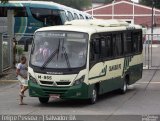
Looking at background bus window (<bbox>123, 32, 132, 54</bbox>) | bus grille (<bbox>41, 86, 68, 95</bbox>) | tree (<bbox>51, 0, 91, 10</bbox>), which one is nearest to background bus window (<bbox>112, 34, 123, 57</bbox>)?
background bus window (<bbox>123, 32, 132, 54</bbox>)

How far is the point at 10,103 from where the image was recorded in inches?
744

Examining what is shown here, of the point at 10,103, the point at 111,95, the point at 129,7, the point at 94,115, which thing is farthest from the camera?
the point at 129,7

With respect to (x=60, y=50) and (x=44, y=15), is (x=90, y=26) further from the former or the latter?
(x=44, y=15)

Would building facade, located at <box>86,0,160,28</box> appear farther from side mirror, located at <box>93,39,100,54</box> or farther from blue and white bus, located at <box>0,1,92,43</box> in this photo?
side mirror, located at <box>93,39,100,54</box>

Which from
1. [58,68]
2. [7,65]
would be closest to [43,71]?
[58,68]

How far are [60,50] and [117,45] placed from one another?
397 cm

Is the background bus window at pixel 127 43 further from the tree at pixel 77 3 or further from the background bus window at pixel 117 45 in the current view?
the tree at pixel 77 3

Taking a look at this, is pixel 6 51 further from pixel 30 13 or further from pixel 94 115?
pixel 94 115

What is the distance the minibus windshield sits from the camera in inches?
704

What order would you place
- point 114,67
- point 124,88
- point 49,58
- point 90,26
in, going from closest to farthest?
point 49,58, point 90,26, point 114,67, point 124,88

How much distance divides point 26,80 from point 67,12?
26.8m

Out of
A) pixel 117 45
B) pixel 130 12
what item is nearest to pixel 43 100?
pixel 117 45

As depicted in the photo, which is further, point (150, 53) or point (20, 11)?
point (150, 53)

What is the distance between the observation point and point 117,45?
70.4 ft
